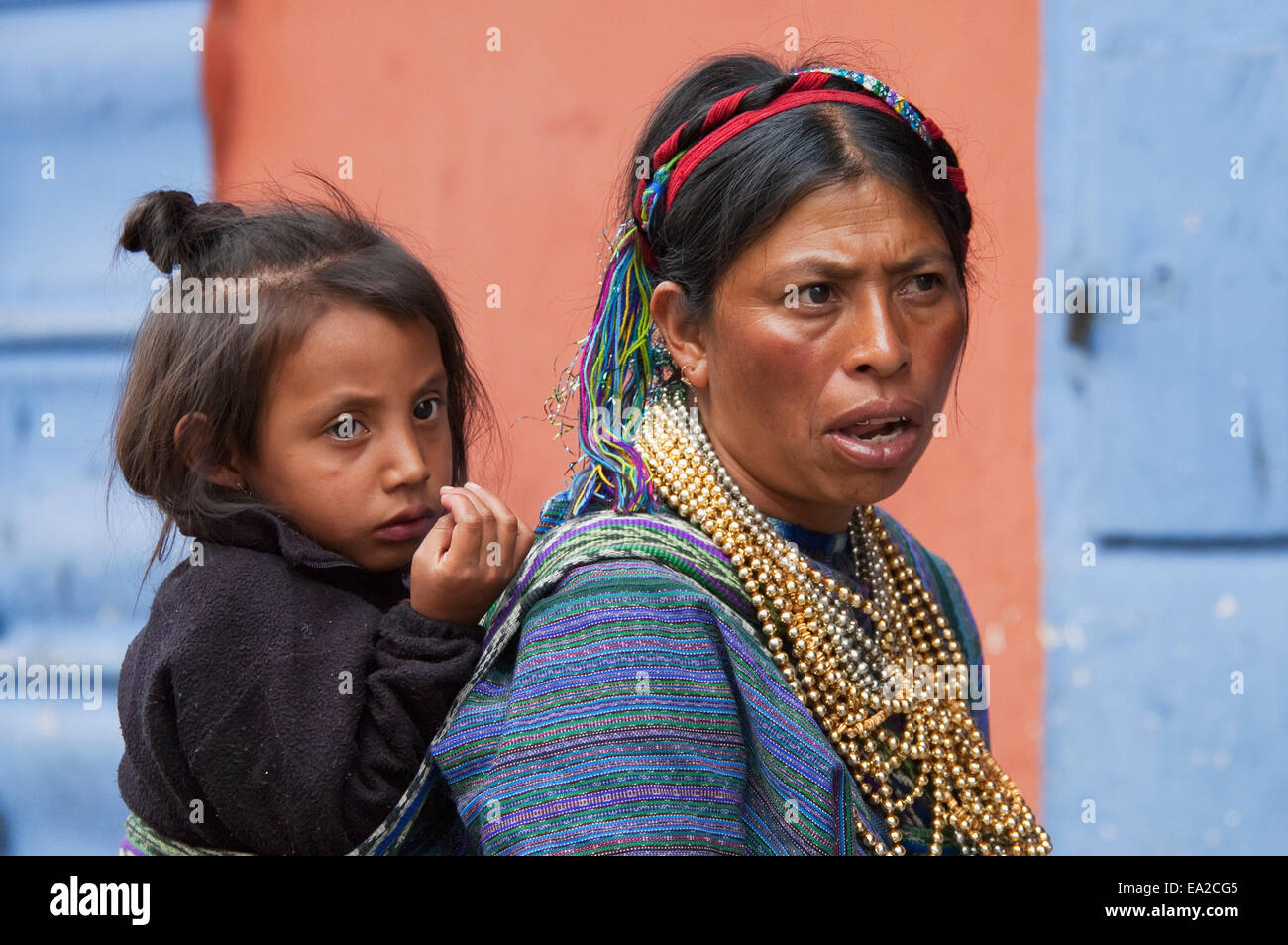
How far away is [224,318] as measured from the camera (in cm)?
195

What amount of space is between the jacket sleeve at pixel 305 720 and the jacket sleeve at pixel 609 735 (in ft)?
0.28

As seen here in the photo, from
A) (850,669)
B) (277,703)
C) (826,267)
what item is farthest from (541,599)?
(826,267)

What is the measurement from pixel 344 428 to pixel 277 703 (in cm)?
43

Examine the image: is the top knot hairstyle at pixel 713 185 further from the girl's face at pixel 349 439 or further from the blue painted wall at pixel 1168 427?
the blue painted wall at pixel 1168 427

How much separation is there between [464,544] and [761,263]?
57cm

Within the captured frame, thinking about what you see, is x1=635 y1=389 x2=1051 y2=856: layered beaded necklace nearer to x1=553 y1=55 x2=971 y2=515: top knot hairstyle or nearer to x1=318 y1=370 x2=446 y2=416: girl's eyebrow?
x1=553 y1=55 x2=971 y2=515: top knot hairstyle

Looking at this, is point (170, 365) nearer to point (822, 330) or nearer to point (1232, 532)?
point (822, 330)

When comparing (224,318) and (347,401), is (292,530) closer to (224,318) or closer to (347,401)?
(347,401)

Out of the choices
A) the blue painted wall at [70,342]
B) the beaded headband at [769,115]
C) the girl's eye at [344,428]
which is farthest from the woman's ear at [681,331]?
the blue painted wall at [70,342]

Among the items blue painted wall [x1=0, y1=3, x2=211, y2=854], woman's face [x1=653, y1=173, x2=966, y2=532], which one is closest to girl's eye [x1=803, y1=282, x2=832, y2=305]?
woman's face [x1=653, y1=173, x2=966, y2=532]

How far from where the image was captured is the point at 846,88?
6.43 feet

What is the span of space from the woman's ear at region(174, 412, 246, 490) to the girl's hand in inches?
14.2

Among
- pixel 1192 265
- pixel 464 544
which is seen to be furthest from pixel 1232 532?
pixel 464 544

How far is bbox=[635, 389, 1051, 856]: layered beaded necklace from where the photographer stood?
1.85 meters
